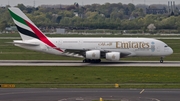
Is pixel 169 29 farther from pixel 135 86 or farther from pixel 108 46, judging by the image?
pixel 135 86

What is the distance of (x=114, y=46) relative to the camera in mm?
69750

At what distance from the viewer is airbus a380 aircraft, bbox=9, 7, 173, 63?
69.6 m

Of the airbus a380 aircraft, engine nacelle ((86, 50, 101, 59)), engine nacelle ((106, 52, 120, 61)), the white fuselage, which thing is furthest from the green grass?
the white fuselage

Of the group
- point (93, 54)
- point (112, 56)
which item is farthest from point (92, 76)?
point (112, 56)

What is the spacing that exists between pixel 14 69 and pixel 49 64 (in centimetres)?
763

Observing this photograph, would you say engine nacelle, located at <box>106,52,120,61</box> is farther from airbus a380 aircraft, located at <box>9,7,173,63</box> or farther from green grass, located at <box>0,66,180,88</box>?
green grass, located at <box>0,66,180,88</box>

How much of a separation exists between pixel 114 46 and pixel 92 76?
642 inches

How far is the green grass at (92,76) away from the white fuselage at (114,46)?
26.3 feet

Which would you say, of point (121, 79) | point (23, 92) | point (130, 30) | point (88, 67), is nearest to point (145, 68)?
point (88, 67)

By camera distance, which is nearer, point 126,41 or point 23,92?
point 23,92

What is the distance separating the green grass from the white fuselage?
26.3ft

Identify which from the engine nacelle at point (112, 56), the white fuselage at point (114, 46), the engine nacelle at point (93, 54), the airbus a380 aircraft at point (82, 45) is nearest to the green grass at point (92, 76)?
the engine nacelle at point (112, 56)

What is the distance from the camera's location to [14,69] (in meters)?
60.2

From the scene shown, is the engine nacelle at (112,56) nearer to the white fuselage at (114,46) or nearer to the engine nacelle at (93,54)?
the engine nacelle at (93,54)
